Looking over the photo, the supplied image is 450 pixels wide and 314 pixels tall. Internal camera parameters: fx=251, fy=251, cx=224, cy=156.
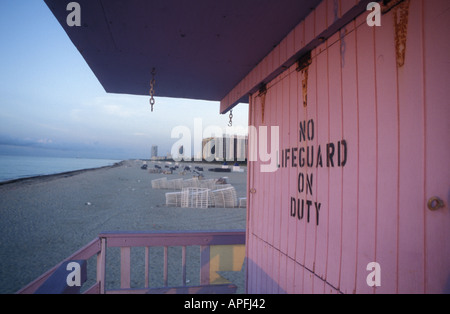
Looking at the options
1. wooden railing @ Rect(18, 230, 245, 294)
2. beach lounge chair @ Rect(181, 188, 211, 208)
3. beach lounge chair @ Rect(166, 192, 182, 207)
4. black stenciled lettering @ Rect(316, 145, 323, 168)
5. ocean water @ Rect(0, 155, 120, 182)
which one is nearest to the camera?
black stenciled lettering @ Rect(316, 145, 323, 168)

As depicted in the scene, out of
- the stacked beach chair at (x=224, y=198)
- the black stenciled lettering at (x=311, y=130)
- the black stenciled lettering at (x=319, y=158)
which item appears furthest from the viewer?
the stacked beach chair at (x=224, y=198)

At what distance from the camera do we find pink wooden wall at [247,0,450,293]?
117 centimetres

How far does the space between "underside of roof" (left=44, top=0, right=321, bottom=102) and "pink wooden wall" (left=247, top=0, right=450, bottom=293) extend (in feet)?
1.11

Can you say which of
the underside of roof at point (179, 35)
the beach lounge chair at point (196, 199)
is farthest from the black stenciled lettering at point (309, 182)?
the beach lounge chair at point (196, 199)

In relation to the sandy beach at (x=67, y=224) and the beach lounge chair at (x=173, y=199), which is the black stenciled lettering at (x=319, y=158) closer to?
the sandy beach at (x=67, y=224)

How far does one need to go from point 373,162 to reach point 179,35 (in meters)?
2.00

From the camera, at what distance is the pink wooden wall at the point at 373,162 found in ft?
3.85

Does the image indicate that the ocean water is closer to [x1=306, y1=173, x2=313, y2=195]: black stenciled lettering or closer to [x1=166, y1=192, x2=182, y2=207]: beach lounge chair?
[x1=166, y1=192, x2=182, y2=207]: beach lounge chair

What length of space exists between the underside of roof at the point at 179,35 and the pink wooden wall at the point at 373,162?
0.34m

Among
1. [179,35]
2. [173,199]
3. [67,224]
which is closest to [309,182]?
[179,35]

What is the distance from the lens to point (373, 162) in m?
1.54

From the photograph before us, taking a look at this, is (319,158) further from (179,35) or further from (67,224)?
(67,224)

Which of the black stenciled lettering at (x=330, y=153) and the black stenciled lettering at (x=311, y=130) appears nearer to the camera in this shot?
the black stenciled lettering at (x=330, y=153)

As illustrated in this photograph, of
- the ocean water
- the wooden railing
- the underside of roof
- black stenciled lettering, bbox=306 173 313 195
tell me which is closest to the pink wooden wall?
black stenciled lettering, bbox=306 173 313 195
